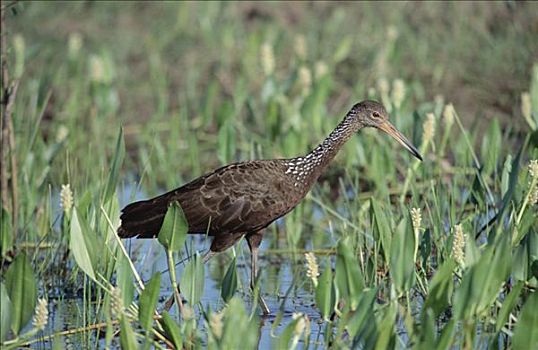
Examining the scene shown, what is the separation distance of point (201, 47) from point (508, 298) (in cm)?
795

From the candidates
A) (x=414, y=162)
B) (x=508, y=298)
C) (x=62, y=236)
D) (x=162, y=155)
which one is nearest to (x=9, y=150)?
(x=62, y=236)

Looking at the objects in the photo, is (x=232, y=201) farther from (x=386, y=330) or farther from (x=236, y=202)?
(x=386, y=330)

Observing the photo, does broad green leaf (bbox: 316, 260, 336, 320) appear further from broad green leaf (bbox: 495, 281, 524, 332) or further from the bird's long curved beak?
the bird's long curved beak

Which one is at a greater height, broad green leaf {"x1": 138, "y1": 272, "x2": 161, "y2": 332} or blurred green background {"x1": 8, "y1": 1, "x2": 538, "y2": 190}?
blurred green background {"x1": 8, "y1": 1, "x2": 538, "y2": 190}

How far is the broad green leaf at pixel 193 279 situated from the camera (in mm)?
5520

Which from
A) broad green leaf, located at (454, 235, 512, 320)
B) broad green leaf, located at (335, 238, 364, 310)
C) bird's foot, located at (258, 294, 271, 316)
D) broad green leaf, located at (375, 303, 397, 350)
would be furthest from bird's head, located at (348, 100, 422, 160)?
broad green leaf, located at (375, 303, 397, 350)

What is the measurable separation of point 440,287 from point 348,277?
36 centimetres

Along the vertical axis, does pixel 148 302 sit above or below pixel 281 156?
below

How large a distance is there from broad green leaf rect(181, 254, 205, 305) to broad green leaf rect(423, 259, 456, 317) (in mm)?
942

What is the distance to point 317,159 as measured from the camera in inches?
296

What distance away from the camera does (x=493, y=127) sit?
8055mm

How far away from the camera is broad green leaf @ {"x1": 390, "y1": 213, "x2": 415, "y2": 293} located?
5293mm

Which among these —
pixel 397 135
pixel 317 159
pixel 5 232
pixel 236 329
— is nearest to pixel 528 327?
pixel 236 329

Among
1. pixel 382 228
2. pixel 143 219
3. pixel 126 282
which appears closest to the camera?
pixel 126 282
